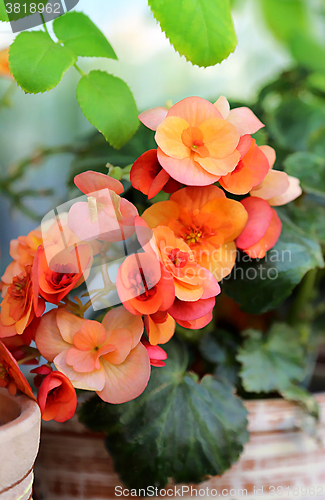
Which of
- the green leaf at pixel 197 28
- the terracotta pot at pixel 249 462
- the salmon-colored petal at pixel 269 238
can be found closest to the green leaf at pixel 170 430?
the terracotta pot at pixel 249 462

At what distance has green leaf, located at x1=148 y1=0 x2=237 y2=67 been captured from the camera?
0.22 metres

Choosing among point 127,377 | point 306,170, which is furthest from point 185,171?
point 306,170

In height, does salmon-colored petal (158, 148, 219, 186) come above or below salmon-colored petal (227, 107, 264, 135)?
below

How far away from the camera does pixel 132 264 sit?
20cm

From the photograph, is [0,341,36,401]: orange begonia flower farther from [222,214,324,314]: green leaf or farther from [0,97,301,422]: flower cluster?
[222,214,324,314]: green leaf

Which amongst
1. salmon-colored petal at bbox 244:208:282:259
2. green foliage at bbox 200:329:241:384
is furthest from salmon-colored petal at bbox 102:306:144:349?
green foliage at bbox 200:329:241:384

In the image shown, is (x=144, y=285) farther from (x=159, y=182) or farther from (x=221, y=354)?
(x=221, y=354)

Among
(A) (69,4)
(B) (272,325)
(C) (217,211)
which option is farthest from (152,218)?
(B) (272,325)

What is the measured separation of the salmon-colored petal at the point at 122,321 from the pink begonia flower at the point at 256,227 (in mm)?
90

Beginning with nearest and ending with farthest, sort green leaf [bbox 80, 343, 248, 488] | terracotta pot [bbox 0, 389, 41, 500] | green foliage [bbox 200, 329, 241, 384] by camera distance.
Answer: terracotta pot [bbox 0, 389, 41, 500], green leaf [bbox 80, 343, 248, 488], green foliage [bbox 200, 329, 241, 384]

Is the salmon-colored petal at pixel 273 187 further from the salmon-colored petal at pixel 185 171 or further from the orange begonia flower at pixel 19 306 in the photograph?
the orange begonia flower at pixel 19 306

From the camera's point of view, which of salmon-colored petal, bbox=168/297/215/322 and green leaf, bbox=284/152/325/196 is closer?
salmon-colored petal, bbox=168/297/215/322

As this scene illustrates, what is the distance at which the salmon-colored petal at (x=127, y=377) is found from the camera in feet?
0.66

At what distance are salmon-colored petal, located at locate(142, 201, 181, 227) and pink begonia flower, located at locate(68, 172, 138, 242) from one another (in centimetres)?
2
